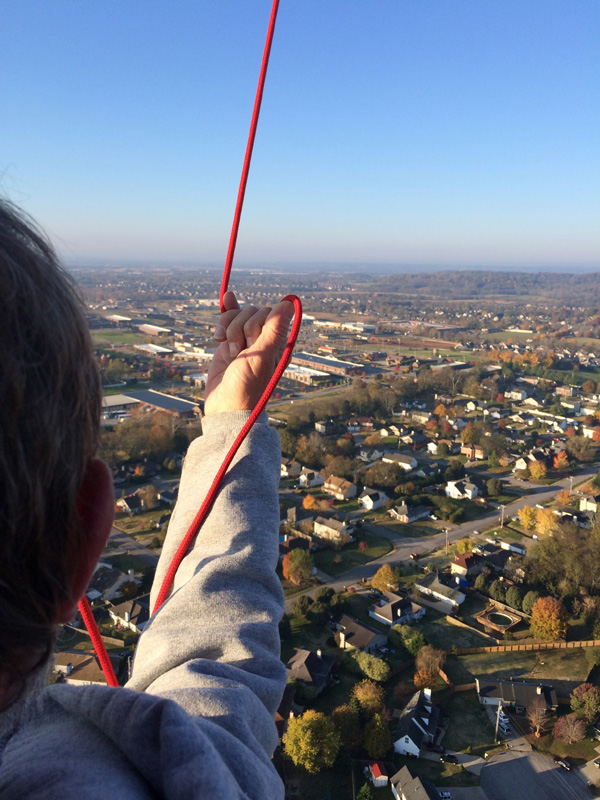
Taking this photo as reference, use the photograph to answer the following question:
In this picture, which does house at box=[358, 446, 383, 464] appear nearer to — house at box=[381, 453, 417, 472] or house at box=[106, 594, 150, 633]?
house at box=[381, 453, 417, 472]

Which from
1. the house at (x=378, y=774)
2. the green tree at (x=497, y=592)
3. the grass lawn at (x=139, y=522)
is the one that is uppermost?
the green tree at (x=497, y=592)

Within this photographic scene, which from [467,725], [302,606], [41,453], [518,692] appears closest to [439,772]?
[467,725]

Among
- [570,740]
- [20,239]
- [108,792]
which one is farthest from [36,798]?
[570,740]

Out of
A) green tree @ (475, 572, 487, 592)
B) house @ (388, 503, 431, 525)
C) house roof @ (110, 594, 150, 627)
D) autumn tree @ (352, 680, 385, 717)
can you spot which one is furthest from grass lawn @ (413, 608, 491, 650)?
house roof @ (110, 594, 150, 627)

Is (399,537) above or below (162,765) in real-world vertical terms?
below

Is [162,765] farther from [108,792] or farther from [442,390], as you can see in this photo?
[442,390]

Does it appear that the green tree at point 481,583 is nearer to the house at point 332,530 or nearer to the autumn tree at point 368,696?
the house at point 332,530

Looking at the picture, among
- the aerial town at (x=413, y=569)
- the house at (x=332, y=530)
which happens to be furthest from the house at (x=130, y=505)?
the house at (x=332, y=530)

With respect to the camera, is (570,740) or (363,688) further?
(363,688)
